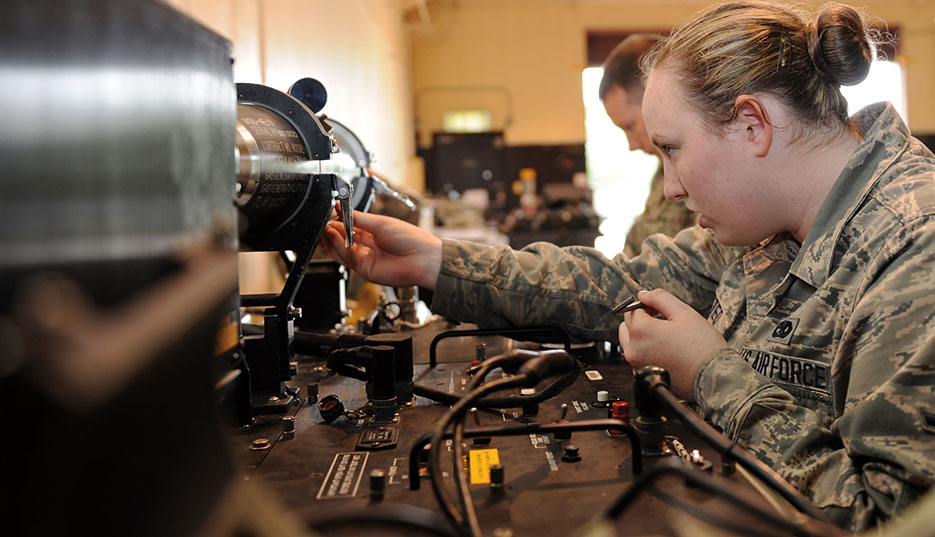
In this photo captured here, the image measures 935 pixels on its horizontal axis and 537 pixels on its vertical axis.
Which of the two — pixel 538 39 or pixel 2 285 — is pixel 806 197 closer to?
pixel 2 285

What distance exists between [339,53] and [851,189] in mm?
2670

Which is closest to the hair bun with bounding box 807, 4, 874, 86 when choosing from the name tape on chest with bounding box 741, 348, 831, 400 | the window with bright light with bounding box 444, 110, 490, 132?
the name tape on chest with bounding box 741, 348, 831, 400

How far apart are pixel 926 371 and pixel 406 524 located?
0.56 meters

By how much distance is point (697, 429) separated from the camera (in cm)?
59

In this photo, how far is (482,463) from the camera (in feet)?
2.17

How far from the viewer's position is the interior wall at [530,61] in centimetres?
732

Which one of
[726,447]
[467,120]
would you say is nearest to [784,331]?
[726,447]

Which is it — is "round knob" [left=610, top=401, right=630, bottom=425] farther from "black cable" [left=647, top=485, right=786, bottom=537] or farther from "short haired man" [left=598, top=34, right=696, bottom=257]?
"short haired man" [left=598, top=34, right=696, bottom=257]

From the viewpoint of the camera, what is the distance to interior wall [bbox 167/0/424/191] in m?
1.79

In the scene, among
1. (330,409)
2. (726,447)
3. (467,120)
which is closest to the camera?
(726,447)

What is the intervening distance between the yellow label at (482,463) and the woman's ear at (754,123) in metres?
0.56

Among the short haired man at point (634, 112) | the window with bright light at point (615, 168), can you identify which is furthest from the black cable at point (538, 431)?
the window with bright light at point (615, 168)

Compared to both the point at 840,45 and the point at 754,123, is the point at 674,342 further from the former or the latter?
the point at 840,45

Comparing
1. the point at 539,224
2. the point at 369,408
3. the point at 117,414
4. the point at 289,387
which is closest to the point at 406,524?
the point at 117,414
